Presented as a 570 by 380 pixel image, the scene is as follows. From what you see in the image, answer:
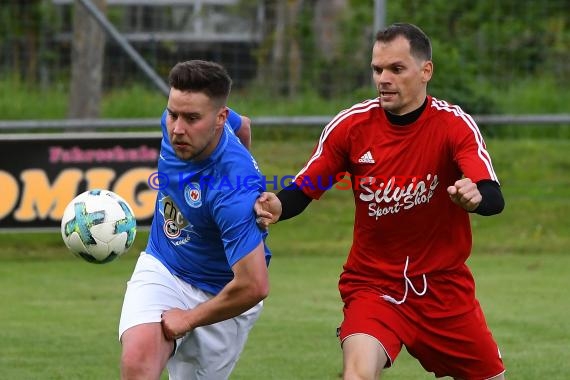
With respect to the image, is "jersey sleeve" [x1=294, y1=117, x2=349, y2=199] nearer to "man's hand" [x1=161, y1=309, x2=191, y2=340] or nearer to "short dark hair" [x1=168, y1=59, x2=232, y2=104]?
"short dark hair" [x1=168, y1=59, x2=232, y2=104]

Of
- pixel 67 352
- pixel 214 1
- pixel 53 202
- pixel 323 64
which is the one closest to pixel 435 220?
pixel 67 352

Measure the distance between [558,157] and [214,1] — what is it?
27.7ft

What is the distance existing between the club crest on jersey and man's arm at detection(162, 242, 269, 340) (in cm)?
38

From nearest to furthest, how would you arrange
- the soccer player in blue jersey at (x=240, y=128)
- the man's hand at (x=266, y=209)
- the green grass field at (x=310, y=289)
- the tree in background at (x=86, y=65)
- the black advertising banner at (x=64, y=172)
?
1. the man's hand at (x=266, y=209)
2. the soccer player in blue jersey at (x=240, y=128)
3. the green grass field at (x=310, y=289)
4. the black advertising banner at (x=64, y=172)
5. the tree in background at (x=86, y=65)

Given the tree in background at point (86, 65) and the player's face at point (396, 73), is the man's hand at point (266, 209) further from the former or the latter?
the tree in background at point (86, 65)

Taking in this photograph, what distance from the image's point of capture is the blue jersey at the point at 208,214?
520 centimetres

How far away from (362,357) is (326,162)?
39.0 inches

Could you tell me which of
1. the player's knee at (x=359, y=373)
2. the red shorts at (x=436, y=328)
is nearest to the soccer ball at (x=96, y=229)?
the red shorts at (x=436, y=328)

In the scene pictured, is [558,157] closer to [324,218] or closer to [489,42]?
[489,42]

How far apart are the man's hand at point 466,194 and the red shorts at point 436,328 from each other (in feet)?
2.19

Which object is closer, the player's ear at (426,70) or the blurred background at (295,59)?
the player's ear at (426,70)

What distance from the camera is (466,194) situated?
17.0 feet

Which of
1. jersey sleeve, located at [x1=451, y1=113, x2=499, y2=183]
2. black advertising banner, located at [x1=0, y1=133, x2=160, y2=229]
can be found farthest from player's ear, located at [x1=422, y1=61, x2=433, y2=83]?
black advertising banner, located at [x1=0, y1=133, x2=160, y2=229]

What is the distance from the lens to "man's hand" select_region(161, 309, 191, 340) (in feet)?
17.3
